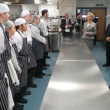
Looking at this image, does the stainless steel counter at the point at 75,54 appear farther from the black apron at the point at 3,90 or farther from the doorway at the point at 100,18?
the doorway at the point at 100,18

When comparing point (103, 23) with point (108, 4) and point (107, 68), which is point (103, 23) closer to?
point (108, 4)

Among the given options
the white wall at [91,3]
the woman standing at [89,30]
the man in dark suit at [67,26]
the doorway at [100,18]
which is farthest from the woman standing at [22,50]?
the doorway at [100,18]

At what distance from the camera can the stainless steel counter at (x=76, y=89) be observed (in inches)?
52.4

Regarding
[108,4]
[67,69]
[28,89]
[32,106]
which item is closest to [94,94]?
[67,69]

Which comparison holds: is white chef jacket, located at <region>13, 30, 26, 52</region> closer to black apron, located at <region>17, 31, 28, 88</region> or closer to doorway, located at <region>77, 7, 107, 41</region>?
black apron, located at <region>17, 31, 28, 88</region>

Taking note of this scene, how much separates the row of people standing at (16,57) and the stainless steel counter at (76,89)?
551mm

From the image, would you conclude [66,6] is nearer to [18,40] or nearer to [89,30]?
[89,30]

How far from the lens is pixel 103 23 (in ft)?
28.2

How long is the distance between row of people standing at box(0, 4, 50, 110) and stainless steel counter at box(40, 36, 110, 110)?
21.7 inches

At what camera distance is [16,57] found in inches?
99.3

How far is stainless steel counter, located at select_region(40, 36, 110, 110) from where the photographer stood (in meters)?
1.33

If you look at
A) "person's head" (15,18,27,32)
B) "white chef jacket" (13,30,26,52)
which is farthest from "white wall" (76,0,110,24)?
"white chef jacket" (13,30,26,52)

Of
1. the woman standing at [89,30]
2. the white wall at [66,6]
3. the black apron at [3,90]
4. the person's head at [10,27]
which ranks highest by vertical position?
the white wall at [66,6]

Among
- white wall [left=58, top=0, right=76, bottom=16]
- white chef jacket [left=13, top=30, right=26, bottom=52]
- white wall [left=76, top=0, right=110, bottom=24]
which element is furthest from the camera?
white wall [left=76, top=0, right=110, bottom=24]
